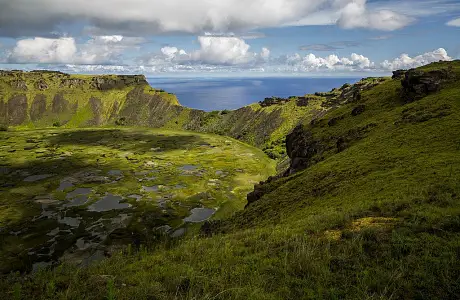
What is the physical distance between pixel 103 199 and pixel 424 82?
356 ft

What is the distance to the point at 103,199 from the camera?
11056cm

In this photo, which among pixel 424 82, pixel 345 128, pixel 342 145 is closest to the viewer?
pixel 342 145

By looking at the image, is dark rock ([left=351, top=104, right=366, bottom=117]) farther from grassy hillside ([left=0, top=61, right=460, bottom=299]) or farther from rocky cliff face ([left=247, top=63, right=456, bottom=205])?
grassy hillside ([left=0, top=61, right=460, bottom=299])

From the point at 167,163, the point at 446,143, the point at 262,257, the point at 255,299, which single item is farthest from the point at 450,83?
the point at 167,163

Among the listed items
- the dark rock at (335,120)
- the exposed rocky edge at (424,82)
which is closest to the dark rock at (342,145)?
the dark rock at (335,120)

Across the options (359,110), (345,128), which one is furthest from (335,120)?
(345,128)

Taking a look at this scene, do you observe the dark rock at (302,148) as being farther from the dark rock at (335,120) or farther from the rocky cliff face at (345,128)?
the dark rock at (335,120)

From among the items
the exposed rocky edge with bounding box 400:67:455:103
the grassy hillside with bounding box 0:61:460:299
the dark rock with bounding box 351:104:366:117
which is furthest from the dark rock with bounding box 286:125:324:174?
the grassy hillside with bounding box 0:61:460:299

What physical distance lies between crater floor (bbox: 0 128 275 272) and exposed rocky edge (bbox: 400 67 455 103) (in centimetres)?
6235

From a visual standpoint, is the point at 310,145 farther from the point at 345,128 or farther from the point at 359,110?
the point at 359,110

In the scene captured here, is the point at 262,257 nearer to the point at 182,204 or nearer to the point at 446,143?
the point at 446,143

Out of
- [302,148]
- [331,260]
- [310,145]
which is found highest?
[331,260]

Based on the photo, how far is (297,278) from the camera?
1350 cm

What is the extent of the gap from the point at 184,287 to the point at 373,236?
1106 cm
